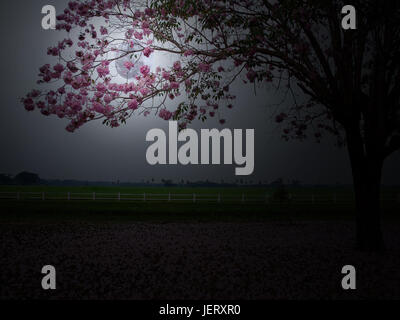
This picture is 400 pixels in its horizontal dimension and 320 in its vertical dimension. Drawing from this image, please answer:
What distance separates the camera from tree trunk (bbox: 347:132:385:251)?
852cm

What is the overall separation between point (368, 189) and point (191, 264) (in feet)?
16.9

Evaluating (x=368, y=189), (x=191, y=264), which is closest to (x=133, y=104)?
(x=191, y=264)

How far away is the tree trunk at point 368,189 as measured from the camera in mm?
8516

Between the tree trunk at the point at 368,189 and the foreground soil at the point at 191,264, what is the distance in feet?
1.61

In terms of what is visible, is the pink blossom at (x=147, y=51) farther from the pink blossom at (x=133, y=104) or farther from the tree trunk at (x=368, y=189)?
the tree trunk at (x=368, y=189)

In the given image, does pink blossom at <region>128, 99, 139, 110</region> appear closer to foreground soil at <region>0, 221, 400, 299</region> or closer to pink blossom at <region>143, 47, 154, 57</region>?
pink blossom at <region>143, 47, 154, 57</region>

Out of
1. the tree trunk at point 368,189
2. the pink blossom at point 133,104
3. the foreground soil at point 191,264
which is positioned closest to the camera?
the foreground soil at point 191,264

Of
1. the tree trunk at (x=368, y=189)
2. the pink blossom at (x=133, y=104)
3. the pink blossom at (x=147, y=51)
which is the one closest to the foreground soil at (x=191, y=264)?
the tree trunk at (x=368, y=189)

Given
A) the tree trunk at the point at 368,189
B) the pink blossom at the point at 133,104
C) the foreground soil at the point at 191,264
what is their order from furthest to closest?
1. the tree trunk at the point at 368,189
2. the pink blossom at the point at 133,104
3. the foreground soil at the point at 191,264

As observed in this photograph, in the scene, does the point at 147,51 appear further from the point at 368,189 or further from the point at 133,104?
the point at 368,189

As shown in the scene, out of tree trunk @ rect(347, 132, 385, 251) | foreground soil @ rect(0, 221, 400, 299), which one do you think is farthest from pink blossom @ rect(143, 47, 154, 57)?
tree trunk @ rect(347, 132, 385, 251)
